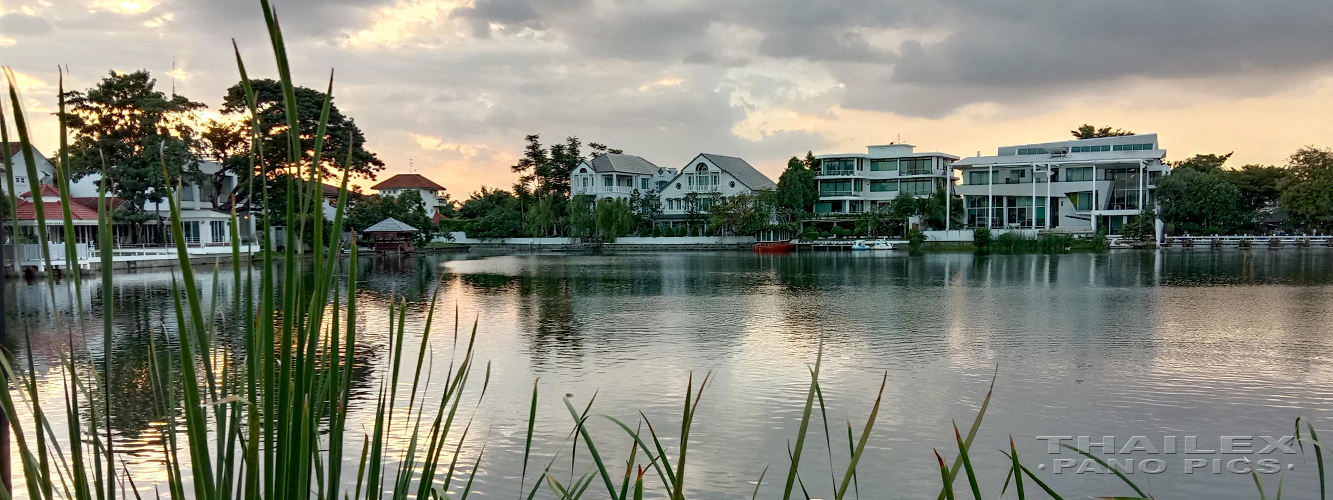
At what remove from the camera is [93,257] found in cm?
2712

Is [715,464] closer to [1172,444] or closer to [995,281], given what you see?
[1172,444]

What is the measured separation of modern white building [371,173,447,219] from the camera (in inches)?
3484

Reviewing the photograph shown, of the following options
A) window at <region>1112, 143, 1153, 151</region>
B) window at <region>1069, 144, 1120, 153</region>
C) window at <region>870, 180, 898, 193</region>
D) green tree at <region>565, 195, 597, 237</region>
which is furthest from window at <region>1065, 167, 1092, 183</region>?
green tree at <region>565, 195, 597, 237</region>

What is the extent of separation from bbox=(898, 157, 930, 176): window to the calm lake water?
35.2m

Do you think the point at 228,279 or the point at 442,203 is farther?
the point at 442,203

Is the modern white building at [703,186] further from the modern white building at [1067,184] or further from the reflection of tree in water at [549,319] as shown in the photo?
the reflection of tree in water at [549,319]

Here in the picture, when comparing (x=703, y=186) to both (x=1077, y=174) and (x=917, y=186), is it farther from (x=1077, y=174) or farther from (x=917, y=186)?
(x=1077, y=174)

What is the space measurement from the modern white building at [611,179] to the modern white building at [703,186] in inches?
82.9

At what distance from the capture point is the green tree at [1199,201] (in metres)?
47.1

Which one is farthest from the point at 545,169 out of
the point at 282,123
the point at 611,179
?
the point at 282,123

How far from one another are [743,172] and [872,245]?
17.2 metres

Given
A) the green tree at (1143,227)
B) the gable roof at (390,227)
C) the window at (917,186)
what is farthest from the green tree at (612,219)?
the green tree at (1143,227)

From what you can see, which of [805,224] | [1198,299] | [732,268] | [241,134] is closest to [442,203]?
[805,224]

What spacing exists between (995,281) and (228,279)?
851 inches
